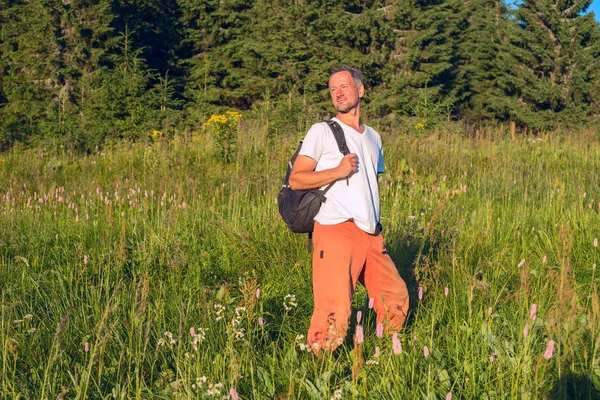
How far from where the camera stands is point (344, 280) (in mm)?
2977

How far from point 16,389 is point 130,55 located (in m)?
20.3

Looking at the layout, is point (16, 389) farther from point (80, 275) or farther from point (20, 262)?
point (20, 262)

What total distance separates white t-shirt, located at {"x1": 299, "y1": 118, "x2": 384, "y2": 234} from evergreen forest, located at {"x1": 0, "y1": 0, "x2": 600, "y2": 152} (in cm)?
1237

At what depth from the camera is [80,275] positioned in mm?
3906

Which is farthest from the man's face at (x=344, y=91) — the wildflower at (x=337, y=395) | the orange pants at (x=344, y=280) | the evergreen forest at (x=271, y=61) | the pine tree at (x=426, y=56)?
the pine tree at (x=426, y=56)

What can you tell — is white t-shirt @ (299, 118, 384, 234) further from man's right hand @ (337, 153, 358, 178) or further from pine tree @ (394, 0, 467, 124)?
pine tree @ (394, 0, 467, 124)

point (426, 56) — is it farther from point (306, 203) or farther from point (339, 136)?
point (306, 203)

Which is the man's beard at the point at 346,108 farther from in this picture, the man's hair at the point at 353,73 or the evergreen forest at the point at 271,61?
the evergreen forest at the point at 271,61

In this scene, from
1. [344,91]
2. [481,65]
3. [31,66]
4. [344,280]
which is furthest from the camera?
[481,65]

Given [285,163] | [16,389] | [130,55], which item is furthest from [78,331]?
[130,55]

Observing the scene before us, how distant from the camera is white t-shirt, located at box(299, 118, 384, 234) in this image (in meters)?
3.11

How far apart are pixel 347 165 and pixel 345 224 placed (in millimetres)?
338

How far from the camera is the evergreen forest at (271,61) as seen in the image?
20.4m

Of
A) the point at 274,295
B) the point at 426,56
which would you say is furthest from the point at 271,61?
the point at 274,295
